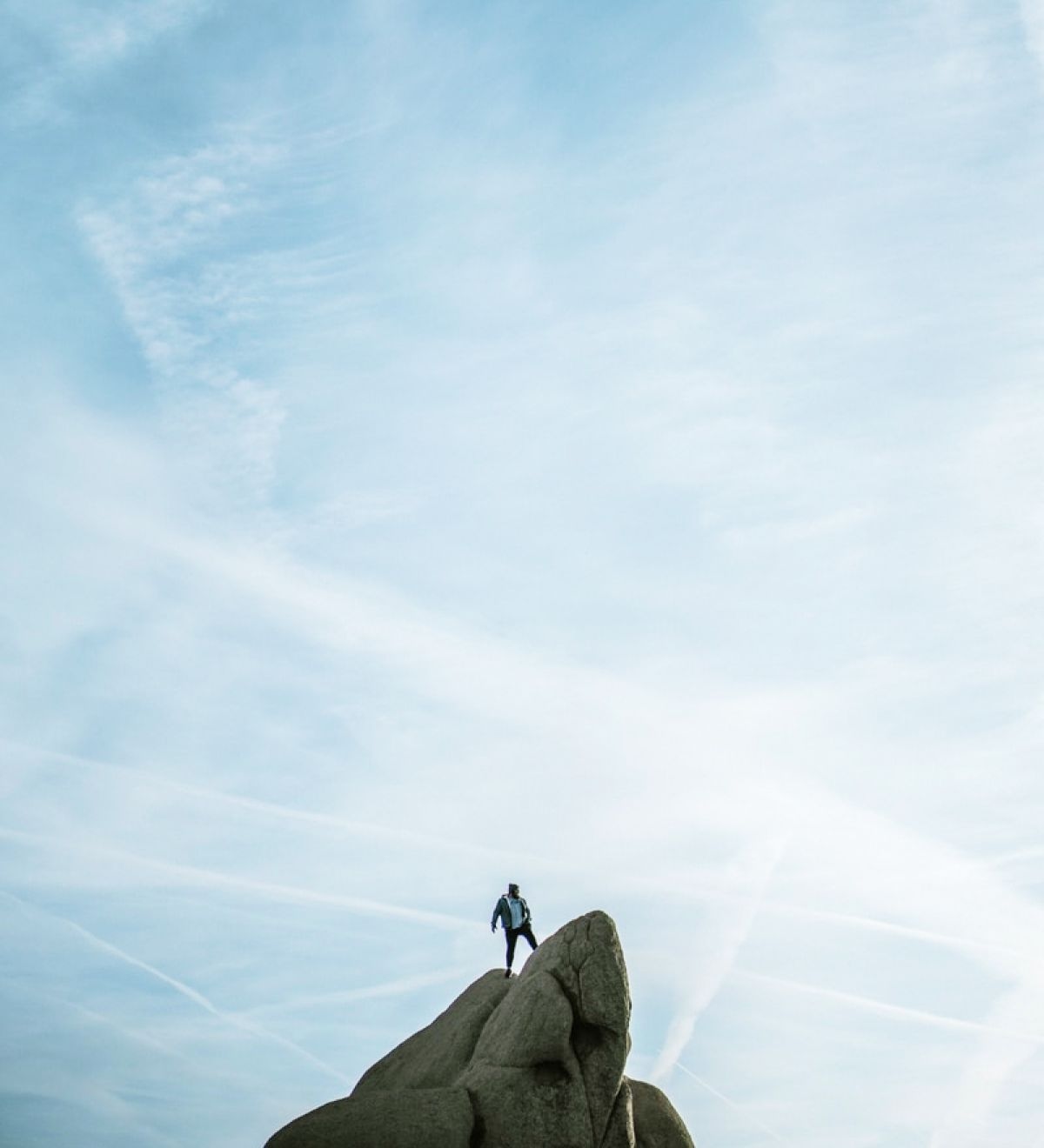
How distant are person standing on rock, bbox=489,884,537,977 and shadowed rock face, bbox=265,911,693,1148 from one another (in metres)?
2.14

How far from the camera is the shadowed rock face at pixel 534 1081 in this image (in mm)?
32281

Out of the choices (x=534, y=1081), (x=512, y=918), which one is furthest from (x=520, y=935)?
(x=534, y=1081)

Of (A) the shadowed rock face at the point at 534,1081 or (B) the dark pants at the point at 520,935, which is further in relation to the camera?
(B) the dark pants at the point at 520,935

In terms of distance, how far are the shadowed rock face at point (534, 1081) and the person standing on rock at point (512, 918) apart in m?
2.14

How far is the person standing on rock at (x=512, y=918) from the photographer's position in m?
40.0

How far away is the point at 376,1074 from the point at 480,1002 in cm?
485

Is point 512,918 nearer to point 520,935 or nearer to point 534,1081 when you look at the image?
point 520,935

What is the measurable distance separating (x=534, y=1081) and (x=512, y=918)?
6.84 meters

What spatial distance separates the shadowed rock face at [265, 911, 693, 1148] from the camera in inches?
1271

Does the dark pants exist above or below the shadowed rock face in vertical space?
above

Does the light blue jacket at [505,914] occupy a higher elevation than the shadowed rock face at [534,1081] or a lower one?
higher

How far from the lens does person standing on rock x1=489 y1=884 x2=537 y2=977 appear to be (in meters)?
40.0

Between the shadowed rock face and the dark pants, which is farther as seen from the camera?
the dark pants

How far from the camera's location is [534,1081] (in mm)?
33719
